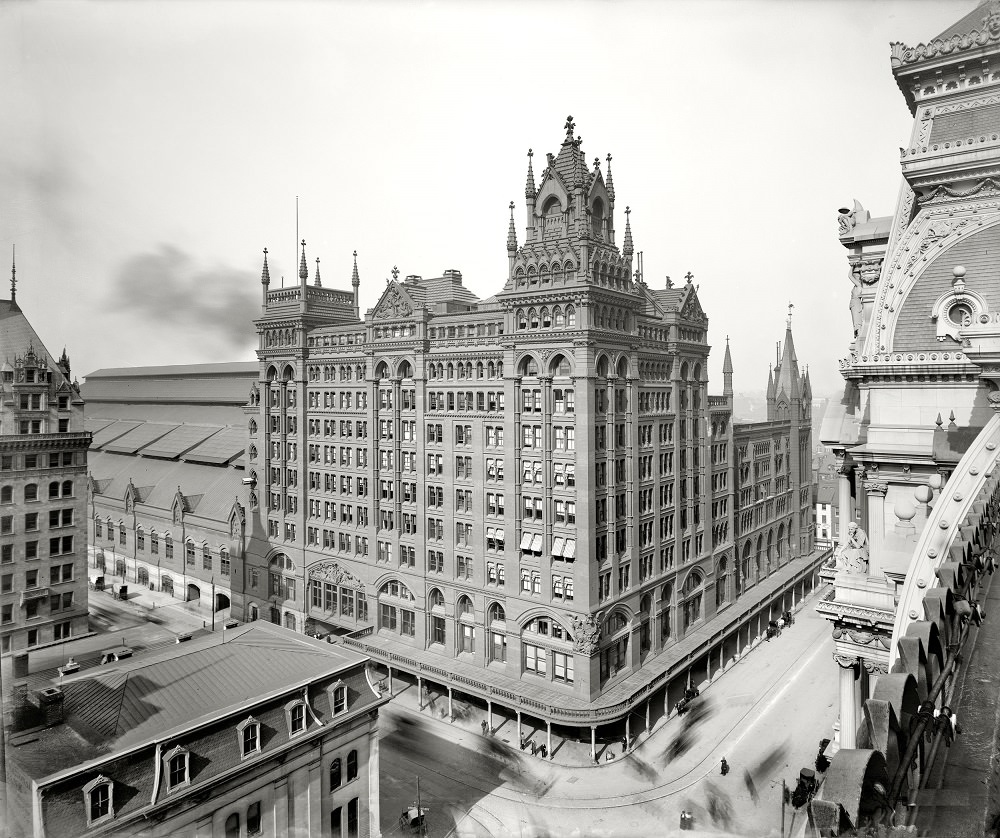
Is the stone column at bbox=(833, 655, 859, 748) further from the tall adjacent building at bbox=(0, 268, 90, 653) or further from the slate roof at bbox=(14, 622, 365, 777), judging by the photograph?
the tall adjacent building at bbox=(0, 268, 90, 653)

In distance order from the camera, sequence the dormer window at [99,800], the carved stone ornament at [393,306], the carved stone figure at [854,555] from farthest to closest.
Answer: the carved stone ornament at [393,306] → the dormer window at [99,800] → the carved stone figure at [854,555]

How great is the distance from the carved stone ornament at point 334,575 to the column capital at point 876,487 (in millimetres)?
45289

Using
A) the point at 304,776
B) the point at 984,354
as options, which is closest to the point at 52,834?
the point at 304,776

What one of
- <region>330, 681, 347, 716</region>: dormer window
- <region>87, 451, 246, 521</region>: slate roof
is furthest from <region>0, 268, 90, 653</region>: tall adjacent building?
<region>87, 451, 246, 521</region>: slate roof

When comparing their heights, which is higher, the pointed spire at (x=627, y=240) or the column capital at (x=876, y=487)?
the pointed spire at (x=627, y=240)

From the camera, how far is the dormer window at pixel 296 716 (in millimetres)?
28344

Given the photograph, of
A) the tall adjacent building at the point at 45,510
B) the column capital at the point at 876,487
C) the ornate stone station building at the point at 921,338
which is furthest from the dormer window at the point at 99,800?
the column capital at the point at 876,487

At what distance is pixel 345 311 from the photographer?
6844 centimetres

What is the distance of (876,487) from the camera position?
23.8 m

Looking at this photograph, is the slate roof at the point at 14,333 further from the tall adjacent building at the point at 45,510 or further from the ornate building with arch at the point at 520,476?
the ornate building with arch at the point at 520,476

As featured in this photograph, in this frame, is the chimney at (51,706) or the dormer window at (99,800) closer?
the dormer window at (99,800)

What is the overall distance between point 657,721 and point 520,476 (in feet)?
68.1

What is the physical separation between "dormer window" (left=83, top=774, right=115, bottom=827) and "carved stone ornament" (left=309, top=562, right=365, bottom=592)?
37637 mm

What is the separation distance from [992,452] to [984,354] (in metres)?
2.80
